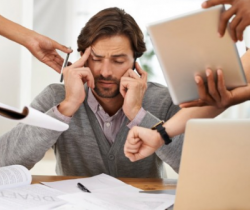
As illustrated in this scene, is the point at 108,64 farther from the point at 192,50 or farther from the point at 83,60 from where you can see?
the point at 192,50

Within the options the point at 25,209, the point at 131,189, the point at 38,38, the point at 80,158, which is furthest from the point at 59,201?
the point at 38,38

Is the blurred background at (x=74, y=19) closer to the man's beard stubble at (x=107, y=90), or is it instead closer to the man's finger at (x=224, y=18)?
the man's beard stubble at (x=107, y=90)

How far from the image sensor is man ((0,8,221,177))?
5.58ft

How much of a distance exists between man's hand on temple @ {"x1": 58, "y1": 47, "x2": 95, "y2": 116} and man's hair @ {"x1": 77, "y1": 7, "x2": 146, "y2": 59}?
9cm

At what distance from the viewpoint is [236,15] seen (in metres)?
0.97

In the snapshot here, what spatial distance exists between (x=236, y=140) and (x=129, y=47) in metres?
1.13

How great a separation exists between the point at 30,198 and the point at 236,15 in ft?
2.42

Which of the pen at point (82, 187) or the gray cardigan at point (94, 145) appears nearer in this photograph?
the pen at point (82, 187)

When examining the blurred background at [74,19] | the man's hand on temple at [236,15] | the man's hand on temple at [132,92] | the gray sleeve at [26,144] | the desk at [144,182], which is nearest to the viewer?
the man's hand on temple at [236,15]

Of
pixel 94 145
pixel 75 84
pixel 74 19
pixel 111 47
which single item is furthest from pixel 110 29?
pixel 74 19

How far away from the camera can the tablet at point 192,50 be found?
1.04 meters

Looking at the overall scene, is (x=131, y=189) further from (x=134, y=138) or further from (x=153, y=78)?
(x=153, y=78)

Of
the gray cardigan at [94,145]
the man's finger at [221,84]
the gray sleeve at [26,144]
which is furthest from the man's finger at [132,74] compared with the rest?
the man's finger at [221,84]

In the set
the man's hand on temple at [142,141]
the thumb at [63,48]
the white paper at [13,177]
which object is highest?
the thumb at [63,48]
